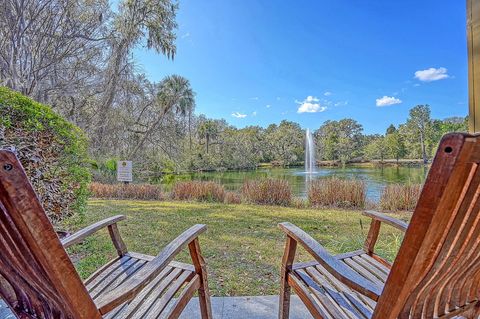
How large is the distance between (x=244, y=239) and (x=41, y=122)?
2.34 m

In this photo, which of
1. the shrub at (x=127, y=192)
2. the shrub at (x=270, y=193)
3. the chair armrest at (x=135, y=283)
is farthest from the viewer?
the shrub at (x=127, y=192)

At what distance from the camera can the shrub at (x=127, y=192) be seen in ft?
21.1

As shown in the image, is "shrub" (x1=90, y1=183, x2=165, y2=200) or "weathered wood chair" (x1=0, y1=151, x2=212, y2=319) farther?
"shrub" (x1=90, y1=183, x2=165, y2=200)

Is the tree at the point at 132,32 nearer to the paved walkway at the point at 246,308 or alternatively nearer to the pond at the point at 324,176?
the pond at the point at 324,176

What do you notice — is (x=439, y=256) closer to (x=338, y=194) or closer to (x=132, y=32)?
(x=338, y=194)

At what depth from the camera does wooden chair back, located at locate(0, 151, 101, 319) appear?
478 millimetres

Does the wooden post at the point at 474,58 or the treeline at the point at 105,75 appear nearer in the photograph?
the wooden post at the point at 474,58

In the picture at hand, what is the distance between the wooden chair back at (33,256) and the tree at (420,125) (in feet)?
78.3

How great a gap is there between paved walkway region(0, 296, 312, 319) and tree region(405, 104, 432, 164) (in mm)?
22715

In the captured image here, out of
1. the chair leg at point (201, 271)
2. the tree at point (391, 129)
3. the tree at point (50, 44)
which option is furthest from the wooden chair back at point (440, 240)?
the tree at point (391, 129)

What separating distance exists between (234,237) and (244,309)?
1509 millimetres

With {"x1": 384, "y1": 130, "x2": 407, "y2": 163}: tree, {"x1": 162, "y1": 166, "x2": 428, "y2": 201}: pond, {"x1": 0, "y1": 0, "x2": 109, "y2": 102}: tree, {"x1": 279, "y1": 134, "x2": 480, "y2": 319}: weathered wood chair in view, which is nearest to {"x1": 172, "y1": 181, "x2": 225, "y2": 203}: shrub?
{"x1": 162, "y1": 166, "x2": 428, "y2": 201}: pond

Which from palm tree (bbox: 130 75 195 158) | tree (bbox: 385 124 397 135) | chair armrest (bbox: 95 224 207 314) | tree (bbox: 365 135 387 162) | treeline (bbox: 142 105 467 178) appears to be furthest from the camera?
tree (bbox: 385 124 397 135)

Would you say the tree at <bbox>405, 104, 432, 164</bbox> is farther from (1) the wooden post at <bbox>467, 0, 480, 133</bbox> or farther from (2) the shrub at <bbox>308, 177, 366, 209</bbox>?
(1) the wooden post at <bbox>467, 0, 480, 133</bbox>
